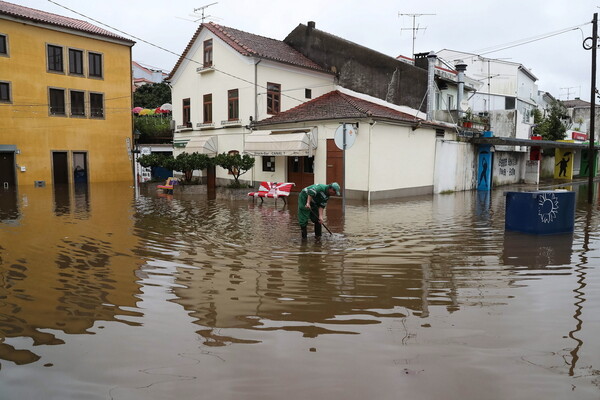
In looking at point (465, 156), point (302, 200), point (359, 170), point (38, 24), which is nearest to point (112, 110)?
point (38, 24)

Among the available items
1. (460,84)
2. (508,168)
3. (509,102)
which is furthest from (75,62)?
(509,102)

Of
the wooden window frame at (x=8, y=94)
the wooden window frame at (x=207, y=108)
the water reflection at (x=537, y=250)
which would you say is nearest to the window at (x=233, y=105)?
the wooden window frame at (x=207, y=108)

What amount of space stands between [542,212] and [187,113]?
22.7 m

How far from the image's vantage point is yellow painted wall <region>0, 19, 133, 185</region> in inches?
1051

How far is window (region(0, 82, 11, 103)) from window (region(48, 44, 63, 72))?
2.64 m

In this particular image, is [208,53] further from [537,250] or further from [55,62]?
[537,250]

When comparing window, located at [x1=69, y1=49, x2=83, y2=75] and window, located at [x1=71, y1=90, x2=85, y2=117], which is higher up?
window, located at [x1=69, y1=49, x2=83, y2=75]

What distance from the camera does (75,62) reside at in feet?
95.8

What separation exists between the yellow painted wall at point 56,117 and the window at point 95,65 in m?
0.30

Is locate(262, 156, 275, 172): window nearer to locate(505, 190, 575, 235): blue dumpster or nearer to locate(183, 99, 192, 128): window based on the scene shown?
locate(183, 99, 192, 128): window

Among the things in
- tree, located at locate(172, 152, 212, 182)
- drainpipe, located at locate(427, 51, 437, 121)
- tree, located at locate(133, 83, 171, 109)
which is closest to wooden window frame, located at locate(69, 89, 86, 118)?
tree, located at locate(172, 152, 212, 182)

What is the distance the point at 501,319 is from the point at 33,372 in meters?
4.53

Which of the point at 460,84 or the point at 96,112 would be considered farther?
the point at 96,112

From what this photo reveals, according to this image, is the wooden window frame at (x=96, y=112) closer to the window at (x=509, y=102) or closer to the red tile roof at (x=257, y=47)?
the red tile roof at (x=257, y=47)
